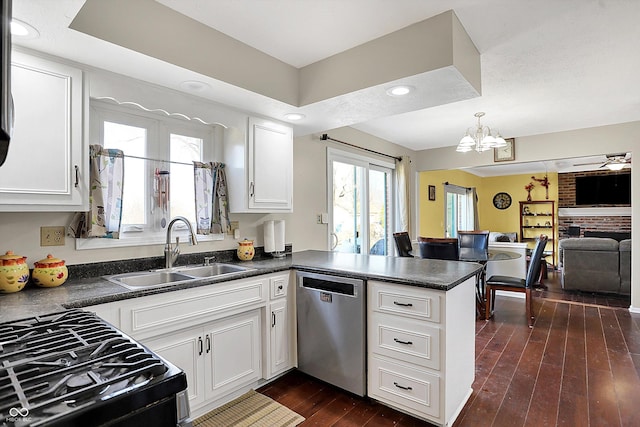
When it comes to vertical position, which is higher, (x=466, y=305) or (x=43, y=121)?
(x=43, y=121)

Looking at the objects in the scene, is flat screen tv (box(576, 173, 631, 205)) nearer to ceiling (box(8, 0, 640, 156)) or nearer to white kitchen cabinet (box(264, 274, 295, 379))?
ceiling (box(8, 0, 640, 156))

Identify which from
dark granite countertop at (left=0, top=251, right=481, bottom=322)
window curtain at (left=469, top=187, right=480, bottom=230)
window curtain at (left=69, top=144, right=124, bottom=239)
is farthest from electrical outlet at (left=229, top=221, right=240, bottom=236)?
window curtain at (left=469, top=187, right=480, bottom=230)

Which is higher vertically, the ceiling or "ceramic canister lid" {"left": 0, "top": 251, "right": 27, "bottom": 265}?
the ceiling

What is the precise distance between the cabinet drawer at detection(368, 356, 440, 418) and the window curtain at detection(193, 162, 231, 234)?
1531 mm

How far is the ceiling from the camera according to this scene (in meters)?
1.76

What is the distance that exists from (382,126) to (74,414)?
13.5 ft

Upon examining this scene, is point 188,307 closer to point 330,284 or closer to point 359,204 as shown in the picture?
point 330,284

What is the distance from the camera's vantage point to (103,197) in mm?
2080

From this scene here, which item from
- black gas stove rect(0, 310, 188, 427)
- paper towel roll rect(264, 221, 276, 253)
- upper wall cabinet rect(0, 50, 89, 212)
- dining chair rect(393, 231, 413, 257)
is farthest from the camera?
dining chair rect(393, 231, 413, 257)

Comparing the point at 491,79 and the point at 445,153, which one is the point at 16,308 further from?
the point at 445,153

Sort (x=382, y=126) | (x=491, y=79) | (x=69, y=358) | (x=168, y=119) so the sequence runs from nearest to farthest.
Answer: (x=69, y=358) → (x=168, y=119) → (x=491, y=79) → (x=382, y=126)

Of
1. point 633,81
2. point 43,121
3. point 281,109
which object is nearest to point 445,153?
point 633,81

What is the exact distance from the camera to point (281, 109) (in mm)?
2615

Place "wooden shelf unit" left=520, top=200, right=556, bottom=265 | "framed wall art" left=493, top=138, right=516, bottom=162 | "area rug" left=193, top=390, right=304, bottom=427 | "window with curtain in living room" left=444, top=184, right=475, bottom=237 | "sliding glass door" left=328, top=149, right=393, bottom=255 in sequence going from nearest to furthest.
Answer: "area rug" left=193, top=390, right=304, bottom=427 < "sliding glass door" left=328, top=149, right=393, bottom=255 < "framed wall art" left=493, top=138, right=516, bottom=162 < "window with curtain in living room" left=444, top=184, right=475, bottom=237 < "wooden shelf unit" left=520, top=200, right=556, bottom=265
